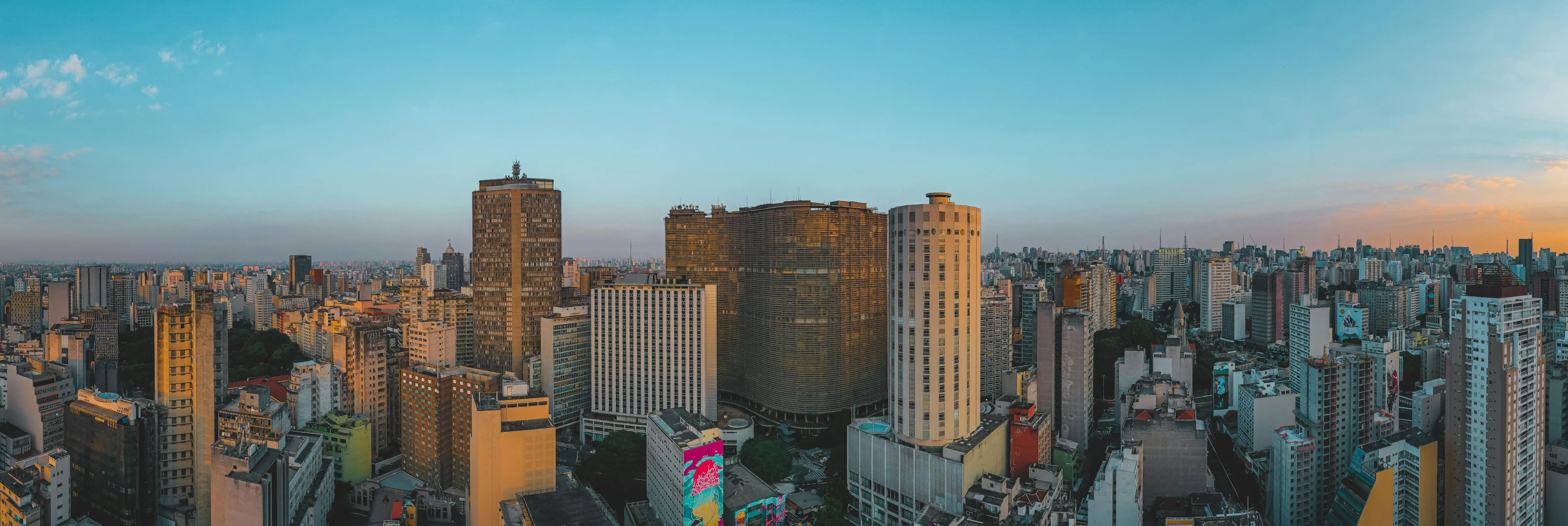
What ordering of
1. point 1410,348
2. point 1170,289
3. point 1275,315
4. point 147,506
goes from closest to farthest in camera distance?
point 147,506
point 1410,348
point 1275,315
point 1170,289

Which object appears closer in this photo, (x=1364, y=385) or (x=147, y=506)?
(x=147, y=506)

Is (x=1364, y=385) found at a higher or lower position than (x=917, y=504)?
higher

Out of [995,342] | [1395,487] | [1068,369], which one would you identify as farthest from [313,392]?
[1395,487]

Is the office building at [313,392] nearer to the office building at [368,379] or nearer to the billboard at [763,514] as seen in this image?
the office building at [368,379]

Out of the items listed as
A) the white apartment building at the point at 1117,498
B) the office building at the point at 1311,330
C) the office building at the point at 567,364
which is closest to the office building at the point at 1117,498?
the white apartment building at the point at 1117,498

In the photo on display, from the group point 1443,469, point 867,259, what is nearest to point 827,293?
point 867,259

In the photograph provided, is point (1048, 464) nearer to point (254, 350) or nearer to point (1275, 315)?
point (1275, 315)

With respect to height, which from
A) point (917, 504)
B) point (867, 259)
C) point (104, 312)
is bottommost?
point (917, 504)
